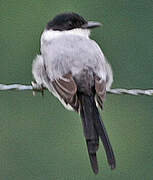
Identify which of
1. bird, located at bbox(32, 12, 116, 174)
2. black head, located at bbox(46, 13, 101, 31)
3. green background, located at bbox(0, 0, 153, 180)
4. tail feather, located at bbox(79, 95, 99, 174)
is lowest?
green background, located at bbox(0, 0, 153, 180)

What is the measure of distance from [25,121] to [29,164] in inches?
20.4

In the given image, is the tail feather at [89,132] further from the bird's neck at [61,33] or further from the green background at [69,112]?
the green background at [69,112]

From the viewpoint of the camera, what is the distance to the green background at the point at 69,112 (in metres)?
4.92

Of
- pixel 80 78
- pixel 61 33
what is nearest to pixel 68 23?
pixel 61 33

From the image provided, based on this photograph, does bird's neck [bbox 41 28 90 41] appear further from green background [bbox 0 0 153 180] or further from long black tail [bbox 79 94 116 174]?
green background [bbox 0 0 153 180]

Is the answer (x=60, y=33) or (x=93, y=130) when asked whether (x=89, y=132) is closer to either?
(x=93, y=130)

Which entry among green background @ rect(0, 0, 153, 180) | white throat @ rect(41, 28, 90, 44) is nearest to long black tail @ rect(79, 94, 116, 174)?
white throat @ rect(41, 28, 90, 44)

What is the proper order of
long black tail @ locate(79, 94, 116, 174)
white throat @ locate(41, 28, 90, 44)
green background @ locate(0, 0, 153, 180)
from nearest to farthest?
long black tail @ locate(79, 94, 116, 174)
white throat @ locate(41, 28, 90, 44)
green background @ locate(0, 0, 153, 180)

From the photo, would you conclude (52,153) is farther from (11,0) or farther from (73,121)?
(11,0)

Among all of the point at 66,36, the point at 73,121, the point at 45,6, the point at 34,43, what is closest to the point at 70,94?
the point at 66,36

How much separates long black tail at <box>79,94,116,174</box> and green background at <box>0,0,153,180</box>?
43.3 inches

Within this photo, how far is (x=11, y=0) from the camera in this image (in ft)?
20.9

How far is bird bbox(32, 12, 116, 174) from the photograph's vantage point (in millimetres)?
3627

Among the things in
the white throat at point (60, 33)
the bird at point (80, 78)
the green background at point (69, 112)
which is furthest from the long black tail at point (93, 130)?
the green background at point (69, 112)
